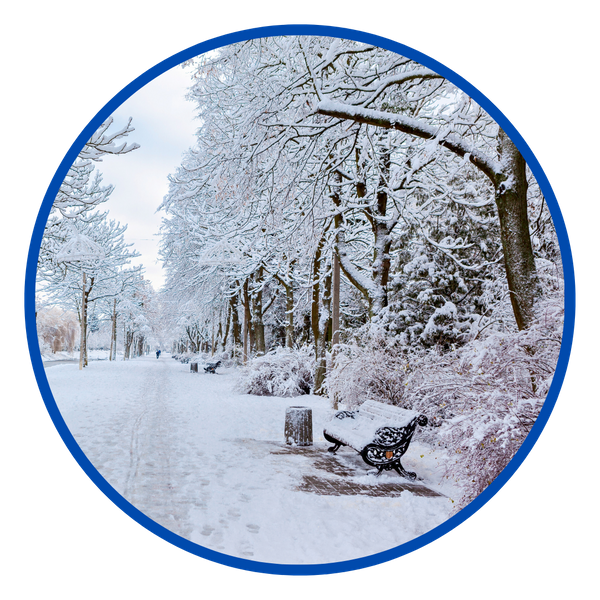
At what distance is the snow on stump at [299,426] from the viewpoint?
7285 mm

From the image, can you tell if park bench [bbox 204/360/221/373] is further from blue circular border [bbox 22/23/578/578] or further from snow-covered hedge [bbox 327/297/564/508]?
blue circular border [bbox 22/23/578/578]

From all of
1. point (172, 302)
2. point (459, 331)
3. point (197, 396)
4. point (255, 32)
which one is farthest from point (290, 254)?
point (172, 302)

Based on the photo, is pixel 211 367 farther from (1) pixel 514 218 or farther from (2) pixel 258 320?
(1) pixel 514 218

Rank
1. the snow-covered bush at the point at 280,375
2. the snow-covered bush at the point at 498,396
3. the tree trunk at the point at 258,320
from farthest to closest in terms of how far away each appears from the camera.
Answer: the tree trunk at the point at 258,320 < the snow-covered bush at the point at 280,375 < the snow-covered bush at the point at 498,396

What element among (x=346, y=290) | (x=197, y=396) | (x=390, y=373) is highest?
(x=346, y=290)

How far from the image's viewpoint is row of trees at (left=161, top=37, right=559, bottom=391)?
568cm

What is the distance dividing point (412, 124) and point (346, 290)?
11.4 m

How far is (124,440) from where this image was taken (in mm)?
7207

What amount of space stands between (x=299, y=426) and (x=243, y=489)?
7.84ft

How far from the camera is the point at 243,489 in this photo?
16.3 feet

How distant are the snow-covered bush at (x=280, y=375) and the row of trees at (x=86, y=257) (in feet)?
17.6

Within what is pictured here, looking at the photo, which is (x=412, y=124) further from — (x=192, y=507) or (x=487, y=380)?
(x=192, y=507)

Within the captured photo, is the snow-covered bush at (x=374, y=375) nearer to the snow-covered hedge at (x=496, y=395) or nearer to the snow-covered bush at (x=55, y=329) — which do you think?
the snow-covered hedge at (x=496, y=395)

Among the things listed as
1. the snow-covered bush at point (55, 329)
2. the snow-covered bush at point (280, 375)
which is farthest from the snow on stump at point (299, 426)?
the snow-covered bush at point (55, 329)
